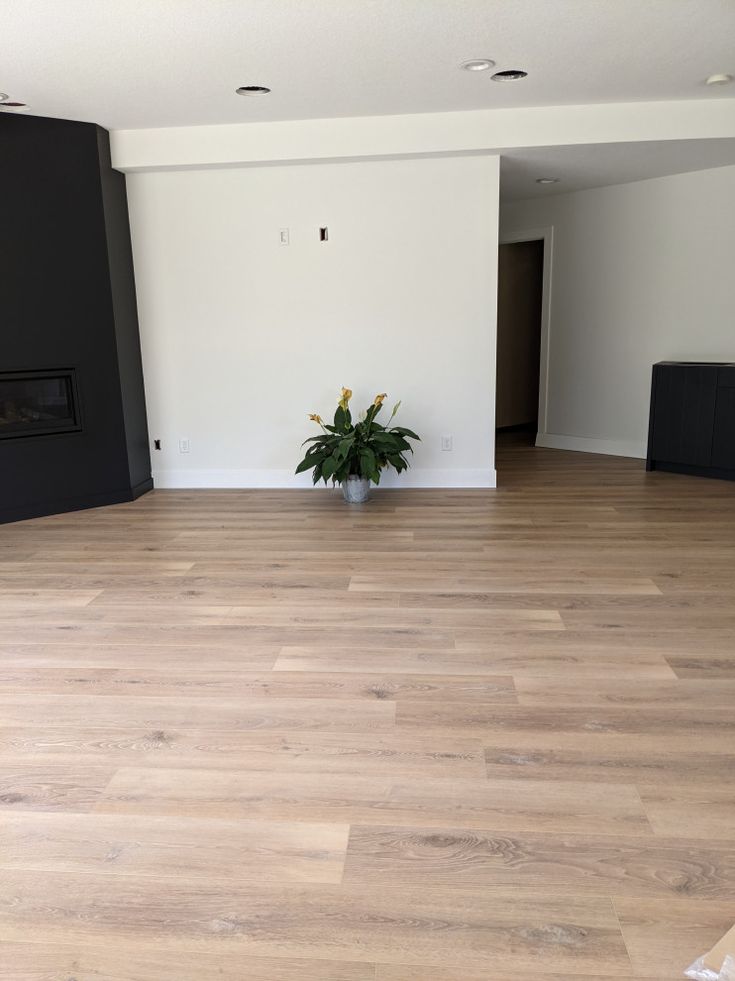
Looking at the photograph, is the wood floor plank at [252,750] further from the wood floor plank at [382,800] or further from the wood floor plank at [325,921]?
the wood floor plank at [325,921]

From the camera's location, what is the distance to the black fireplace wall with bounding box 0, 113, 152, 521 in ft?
15.5

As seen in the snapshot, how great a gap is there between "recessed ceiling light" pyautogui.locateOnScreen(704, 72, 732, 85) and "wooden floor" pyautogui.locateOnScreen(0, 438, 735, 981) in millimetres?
2517

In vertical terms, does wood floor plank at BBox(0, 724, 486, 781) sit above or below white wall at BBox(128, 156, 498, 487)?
below

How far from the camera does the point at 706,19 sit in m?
3.37

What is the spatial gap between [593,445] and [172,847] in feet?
19.0

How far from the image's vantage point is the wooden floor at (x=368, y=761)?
160cm

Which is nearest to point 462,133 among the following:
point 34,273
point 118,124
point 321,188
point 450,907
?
point 321,188

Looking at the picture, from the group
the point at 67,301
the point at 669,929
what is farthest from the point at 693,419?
the point at 669,929

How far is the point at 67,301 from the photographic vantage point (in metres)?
4.94

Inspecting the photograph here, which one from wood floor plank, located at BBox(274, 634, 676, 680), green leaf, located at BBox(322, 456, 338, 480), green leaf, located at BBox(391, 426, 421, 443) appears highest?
green leaf, located at BBox(391, 426, 421, 443)

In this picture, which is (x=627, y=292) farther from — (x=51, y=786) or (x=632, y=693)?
(x=51, y=786)

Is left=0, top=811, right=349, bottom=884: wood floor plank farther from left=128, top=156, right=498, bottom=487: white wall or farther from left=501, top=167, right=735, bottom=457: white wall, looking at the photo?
left=501, top=167, right=735, bottom=457: white wall

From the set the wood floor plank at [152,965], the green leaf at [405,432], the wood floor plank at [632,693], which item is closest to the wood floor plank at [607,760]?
the wood floor plank at [632,693]

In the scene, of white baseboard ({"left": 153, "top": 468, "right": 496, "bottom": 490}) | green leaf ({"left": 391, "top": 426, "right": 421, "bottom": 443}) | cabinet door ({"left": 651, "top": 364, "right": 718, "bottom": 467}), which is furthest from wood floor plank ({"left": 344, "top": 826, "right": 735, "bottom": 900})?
cabinet door ({"left": 651, "top": 364, "right": 718, "bottom": 467})
